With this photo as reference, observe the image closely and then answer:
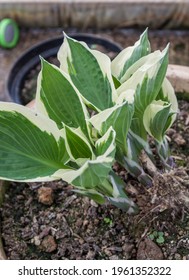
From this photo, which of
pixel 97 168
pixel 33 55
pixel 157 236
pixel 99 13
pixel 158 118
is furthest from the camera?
pixel 99 13

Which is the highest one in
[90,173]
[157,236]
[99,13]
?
[99,13]

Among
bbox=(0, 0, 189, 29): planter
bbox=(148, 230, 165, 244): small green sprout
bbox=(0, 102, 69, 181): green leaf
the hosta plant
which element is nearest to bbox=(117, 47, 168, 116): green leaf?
the hosta plant

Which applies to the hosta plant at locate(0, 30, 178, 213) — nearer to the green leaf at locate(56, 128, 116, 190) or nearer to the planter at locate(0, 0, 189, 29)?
the green leaf at locate(56, 128, 116, 190)

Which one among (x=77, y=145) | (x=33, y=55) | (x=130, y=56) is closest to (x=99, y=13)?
(x=33, y=55)

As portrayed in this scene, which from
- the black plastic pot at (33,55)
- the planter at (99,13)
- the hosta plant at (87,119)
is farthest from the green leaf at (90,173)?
the planter at (99,13)

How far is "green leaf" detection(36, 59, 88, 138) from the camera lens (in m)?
0.70

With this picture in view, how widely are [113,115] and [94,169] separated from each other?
0.08 meters

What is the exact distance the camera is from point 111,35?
1.72 m

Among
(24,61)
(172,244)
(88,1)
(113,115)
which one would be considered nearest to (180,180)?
(172,244)

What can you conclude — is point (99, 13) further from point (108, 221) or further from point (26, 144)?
point (26, 144)

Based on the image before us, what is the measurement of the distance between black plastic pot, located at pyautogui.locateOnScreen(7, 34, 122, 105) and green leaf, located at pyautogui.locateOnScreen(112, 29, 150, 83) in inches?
28.5

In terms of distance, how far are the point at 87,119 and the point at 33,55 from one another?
0.87 m

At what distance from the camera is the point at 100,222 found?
2.89 ft

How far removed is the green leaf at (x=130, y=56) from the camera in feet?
2.45
